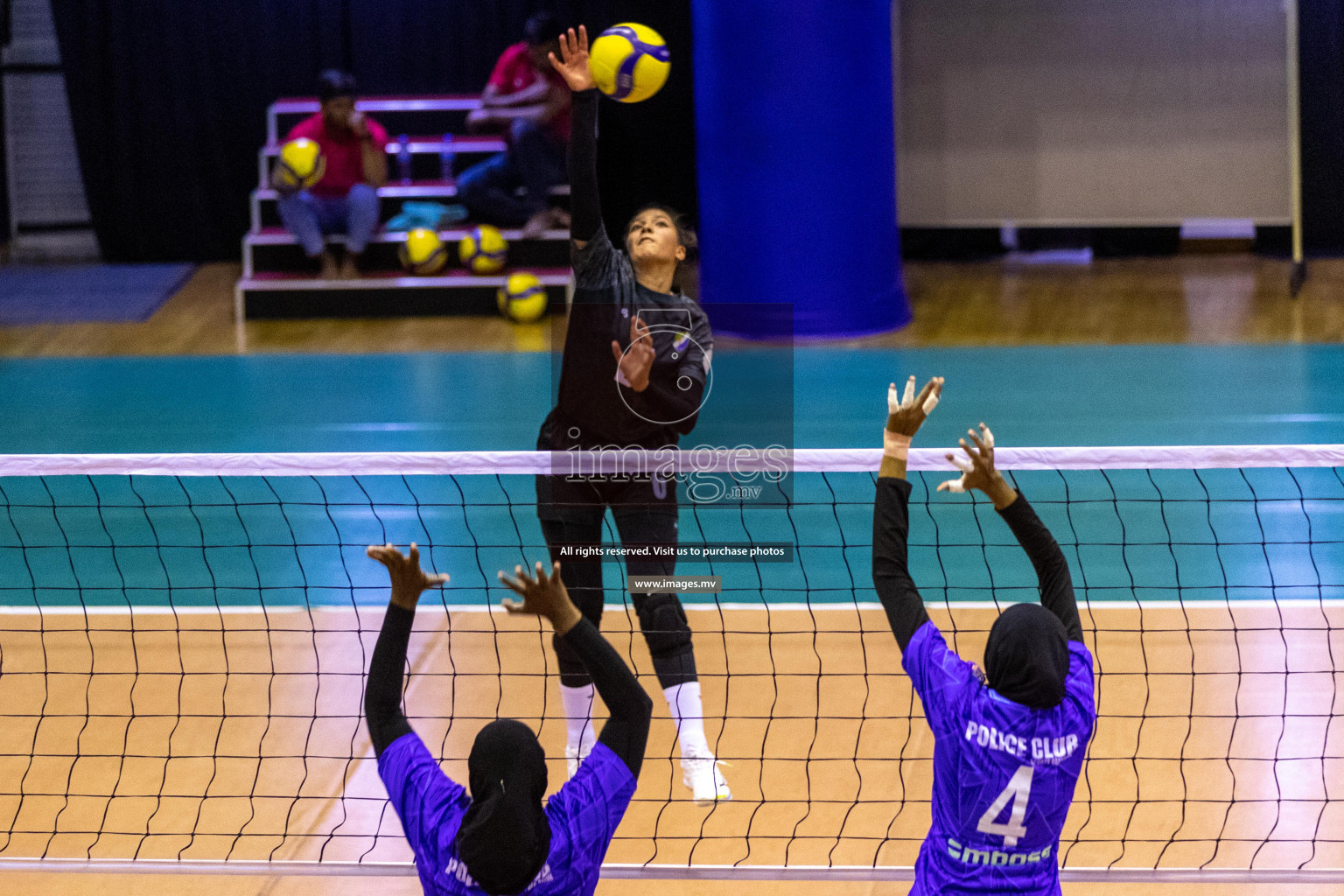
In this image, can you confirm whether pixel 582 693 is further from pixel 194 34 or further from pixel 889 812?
pixel 194 34

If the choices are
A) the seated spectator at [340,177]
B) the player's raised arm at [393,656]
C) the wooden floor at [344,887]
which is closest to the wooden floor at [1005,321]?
the seated spectator at [340,177]

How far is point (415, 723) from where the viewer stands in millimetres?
4836

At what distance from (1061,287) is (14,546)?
8293mm

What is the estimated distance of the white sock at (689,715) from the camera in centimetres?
426

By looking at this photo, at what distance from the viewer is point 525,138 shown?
10.8 m

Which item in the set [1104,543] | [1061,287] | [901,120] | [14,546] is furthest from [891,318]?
[14,546]

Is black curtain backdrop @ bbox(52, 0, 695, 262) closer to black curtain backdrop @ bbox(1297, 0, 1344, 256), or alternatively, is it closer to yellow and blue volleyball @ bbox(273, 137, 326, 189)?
yellow and blue volleyball @ bbox(273, 137, 326, 189)

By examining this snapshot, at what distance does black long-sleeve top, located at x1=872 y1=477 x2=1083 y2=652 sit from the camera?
294cm

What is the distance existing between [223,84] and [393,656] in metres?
11.5

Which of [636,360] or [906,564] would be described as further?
[636,360]

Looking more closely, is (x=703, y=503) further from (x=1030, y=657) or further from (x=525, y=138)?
(x=525, y=138)

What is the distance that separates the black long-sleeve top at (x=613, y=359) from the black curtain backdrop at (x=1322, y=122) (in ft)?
31.7

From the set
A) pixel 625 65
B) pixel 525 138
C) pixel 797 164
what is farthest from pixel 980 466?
pixel 525 138

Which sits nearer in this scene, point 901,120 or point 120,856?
point 120,856
